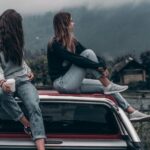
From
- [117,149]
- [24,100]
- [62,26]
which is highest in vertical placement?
[62,26]

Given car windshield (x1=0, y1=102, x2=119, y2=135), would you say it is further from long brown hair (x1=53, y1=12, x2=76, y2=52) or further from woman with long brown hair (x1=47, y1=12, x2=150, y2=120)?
long brown hair (x1=53, y1=12, x2=76, y2=52)

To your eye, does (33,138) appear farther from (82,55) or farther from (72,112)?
(82,55)

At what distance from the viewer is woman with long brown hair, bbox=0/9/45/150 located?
653 cm

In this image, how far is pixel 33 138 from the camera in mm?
6484

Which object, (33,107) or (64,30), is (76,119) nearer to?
(33,107)

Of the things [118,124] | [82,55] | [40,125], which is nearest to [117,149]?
[118,124]

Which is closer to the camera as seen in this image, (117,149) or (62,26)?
(117,149)

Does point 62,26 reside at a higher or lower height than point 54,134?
higher

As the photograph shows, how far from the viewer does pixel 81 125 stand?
6.69m

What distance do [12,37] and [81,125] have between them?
3.65 feet

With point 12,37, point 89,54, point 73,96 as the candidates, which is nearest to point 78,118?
point 73,96

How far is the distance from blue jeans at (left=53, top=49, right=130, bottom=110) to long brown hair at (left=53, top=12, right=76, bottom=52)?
184 mm

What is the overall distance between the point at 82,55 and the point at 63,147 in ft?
3.95

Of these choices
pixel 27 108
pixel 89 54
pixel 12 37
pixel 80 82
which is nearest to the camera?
pixel 27 108
